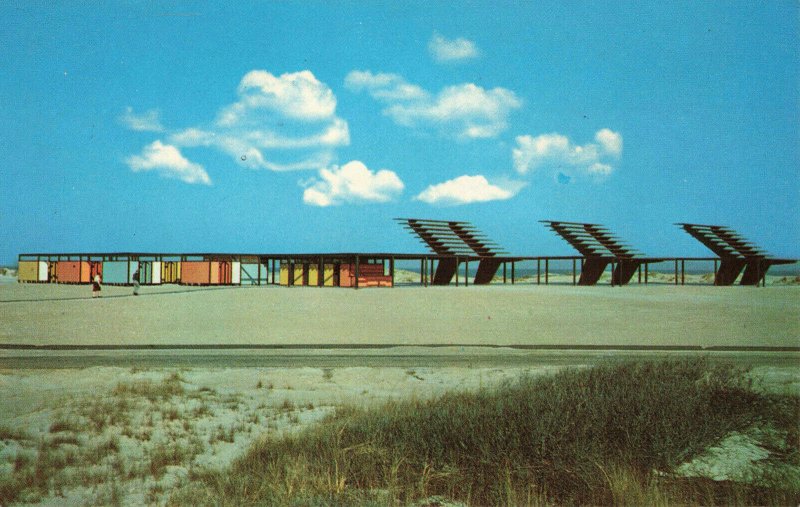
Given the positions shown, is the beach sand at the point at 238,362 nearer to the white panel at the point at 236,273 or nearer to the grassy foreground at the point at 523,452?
the grassy foreground at the point at 523,452

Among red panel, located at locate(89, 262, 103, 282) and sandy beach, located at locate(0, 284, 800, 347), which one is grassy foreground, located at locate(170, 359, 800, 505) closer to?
sandy beach, located at locate(0, 284, 800, 347)

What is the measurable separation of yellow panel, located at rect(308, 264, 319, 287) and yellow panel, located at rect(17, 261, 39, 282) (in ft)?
77.6

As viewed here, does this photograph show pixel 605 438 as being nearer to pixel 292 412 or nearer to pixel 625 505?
pixel 625 505

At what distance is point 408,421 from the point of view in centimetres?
780

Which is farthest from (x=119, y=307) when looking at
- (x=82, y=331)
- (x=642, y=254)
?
(x=642, y=254)

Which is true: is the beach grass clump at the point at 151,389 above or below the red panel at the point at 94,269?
below

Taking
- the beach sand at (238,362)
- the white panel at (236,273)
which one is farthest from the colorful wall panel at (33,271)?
the beach sand at (238,362)

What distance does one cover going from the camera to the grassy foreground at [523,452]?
592 cm

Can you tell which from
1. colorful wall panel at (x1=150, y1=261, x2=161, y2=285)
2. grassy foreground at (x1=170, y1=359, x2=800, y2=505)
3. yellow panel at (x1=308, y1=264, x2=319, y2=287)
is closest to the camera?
grassy foreground at (x1=170, y1=359, x2=800, y2=505)

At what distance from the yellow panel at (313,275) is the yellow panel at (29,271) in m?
23.6

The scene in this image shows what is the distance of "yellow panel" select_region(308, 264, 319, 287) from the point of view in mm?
46969

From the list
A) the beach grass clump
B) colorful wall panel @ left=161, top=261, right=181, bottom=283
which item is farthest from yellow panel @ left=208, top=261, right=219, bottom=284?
the beach grass clump

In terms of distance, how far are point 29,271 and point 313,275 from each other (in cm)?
2516

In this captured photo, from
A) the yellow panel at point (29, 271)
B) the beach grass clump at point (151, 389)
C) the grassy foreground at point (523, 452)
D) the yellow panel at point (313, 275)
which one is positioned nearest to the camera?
the grassy foreground at point (523, 452)
